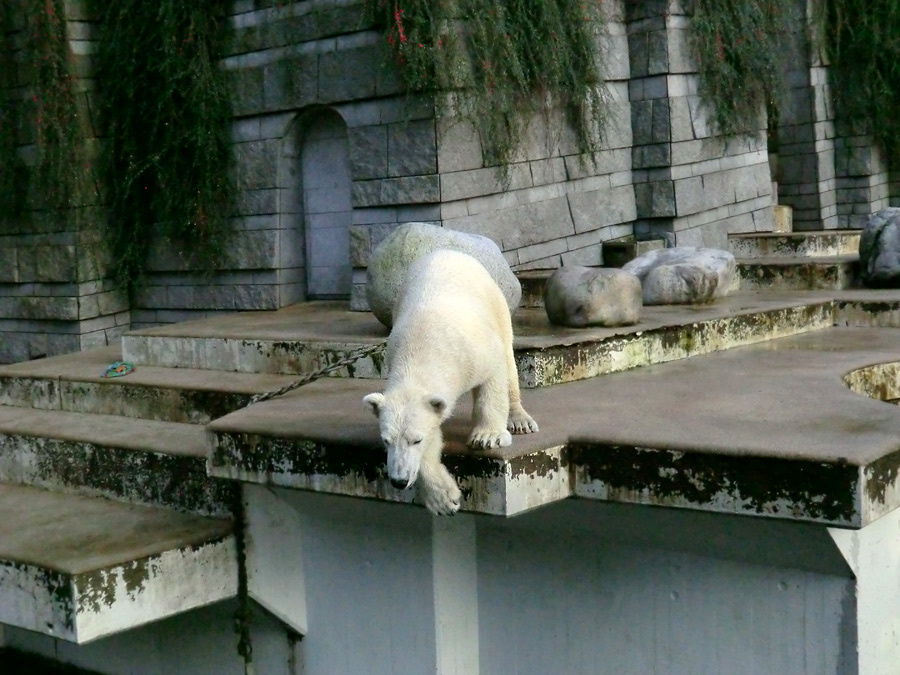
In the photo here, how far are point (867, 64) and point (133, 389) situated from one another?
787 centimetres

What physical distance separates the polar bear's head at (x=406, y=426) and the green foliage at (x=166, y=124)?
5.19 metres

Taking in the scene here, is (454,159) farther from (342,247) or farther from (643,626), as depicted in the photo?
(643,626)

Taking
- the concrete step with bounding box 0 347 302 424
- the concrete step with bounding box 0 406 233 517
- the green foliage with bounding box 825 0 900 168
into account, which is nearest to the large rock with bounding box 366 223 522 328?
the concrete step with bounding box 0 347 302 424

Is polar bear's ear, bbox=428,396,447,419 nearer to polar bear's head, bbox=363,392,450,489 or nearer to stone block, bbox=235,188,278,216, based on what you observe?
polar bear's head, bbox=363,392,450,489

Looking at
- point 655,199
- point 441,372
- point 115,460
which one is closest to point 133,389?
point 115,460

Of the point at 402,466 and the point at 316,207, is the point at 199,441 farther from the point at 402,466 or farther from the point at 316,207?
the point at 316,207

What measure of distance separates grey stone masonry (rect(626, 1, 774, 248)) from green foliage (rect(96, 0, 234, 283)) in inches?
124

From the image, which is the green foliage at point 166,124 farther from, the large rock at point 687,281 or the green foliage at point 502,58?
the large rock at point 687,281

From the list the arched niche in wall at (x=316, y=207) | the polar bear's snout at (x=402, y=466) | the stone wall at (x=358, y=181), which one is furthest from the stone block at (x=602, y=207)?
the polar bear's snout at (x=402, y=466)

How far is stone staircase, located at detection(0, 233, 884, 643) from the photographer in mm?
4059

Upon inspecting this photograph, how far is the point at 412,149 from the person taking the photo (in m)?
6.91

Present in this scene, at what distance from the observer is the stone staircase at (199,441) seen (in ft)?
13.3

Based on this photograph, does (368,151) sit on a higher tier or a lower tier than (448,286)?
higher

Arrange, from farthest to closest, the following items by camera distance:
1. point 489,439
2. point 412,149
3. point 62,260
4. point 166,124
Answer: point 62,260 → point 166,124 → point 412,149 → point 489,439
